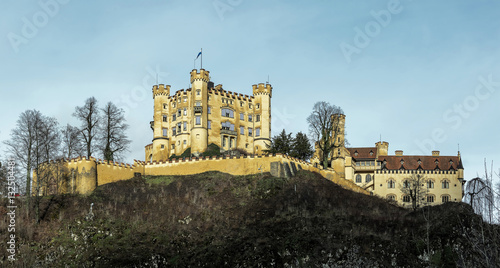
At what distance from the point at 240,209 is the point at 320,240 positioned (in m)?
10.5

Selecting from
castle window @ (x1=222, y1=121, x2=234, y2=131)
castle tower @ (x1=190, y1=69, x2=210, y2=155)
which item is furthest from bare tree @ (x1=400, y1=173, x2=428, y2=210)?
castle tower @ (x1=190, y1=69, x2=210, y2=155)

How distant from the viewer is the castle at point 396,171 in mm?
85375

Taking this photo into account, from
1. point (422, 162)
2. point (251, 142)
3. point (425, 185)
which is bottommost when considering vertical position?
point (425, 185)

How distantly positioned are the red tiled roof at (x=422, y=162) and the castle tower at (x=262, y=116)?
1976 centimetres

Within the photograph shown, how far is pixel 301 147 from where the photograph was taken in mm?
76250

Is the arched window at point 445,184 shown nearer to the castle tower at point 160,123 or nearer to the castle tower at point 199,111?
the castle tower at point 199,111

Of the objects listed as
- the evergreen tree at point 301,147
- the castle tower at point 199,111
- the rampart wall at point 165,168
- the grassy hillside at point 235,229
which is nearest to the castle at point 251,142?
the castle tower at point 199,111

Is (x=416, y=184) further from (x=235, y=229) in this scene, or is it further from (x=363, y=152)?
(x=235, y=229)

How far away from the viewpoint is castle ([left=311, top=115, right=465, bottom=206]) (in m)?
85.4

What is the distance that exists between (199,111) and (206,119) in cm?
165

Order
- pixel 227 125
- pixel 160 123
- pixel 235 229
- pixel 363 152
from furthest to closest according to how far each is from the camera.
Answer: pixel 363 152 → pixel 160 123 → pixel 227 125 → pixel 235 229

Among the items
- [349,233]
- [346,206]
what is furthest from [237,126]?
[349,233]

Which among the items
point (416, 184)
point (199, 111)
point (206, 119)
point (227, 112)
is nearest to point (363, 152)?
point (416, 184)

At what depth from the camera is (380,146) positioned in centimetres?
9419
